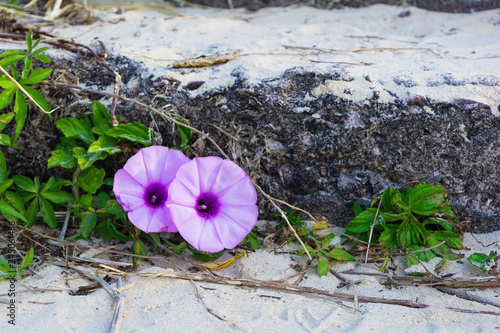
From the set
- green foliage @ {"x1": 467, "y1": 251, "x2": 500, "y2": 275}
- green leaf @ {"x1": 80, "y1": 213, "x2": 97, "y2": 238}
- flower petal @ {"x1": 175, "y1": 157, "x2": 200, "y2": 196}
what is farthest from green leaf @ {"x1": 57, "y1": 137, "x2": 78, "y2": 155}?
green foliage @ {"x1": 467, "y1": 251, "x2": 500, "y2": 275}

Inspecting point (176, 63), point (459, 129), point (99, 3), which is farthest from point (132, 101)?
point (99, 3)

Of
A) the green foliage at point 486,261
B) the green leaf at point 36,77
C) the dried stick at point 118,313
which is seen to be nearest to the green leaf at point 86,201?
the dried stick at point 118,313

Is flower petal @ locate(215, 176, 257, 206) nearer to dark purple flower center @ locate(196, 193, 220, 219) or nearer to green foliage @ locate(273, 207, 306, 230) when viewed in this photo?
dark purple flower center @ locate(196, 193, 220, 219)

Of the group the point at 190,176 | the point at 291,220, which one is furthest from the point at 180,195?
the point at 291,220

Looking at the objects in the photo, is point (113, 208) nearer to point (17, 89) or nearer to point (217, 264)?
point (217, 264)

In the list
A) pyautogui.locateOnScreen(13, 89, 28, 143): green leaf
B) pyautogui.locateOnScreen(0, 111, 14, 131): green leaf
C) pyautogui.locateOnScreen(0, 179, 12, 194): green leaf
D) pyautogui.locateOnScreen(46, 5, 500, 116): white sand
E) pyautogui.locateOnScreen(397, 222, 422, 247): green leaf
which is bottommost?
pyautogui.locateOnScreen(397, 222, 422, 247): green leaf

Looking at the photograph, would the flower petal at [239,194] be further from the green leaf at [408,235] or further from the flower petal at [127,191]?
the green leaf at [408,235]
